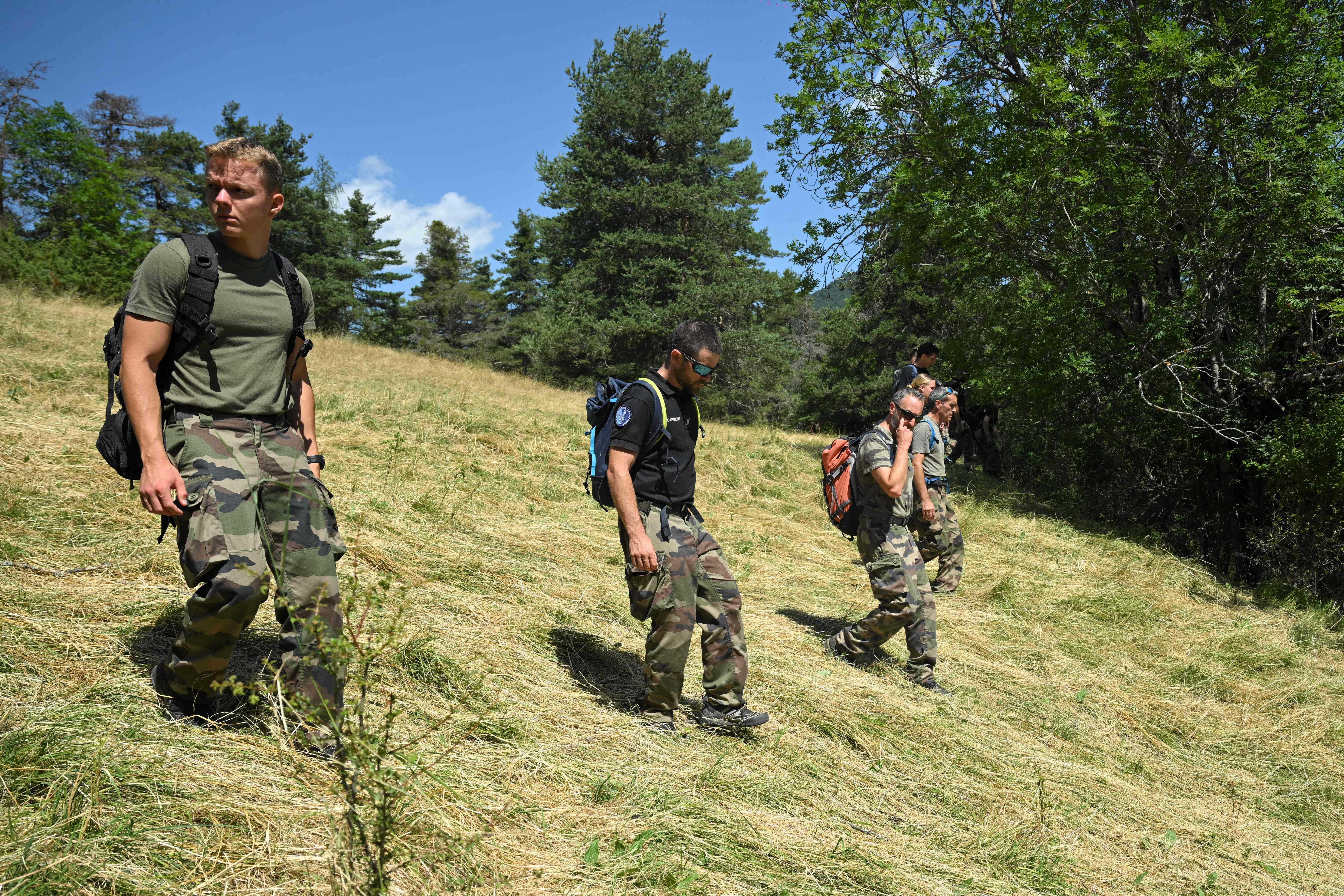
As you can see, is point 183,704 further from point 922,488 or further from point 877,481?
point 922,488

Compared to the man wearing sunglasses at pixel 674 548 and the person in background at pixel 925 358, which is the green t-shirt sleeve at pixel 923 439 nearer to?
the person in background at pixel 925 358

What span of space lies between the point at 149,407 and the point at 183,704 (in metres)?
1.17

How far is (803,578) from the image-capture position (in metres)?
7.82

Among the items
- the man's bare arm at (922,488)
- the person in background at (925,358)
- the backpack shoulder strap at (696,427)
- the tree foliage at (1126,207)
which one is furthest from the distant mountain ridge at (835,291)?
the backpack shoulder strap at (696,427)

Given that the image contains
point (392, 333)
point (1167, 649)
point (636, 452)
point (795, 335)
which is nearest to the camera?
point (636, 452)

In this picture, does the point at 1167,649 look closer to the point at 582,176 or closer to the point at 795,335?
the point at 582,176

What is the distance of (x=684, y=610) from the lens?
3729 mm

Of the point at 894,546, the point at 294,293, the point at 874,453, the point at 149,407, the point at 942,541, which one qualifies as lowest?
the point at 942,541

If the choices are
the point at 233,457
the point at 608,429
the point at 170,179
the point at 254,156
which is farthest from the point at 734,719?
the point at 170,179

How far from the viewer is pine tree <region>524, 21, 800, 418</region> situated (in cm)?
2384

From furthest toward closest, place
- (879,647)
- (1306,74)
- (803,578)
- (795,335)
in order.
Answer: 1. (795,335)
2. (1306,74)
3. (803,578)
4. (879,647)

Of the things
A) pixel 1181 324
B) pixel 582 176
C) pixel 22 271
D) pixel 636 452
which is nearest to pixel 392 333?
pixel 582 176

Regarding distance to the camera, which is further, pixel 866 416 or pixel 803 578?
pixel 866 416

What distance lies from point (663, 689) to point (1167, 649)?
564 centimetres
